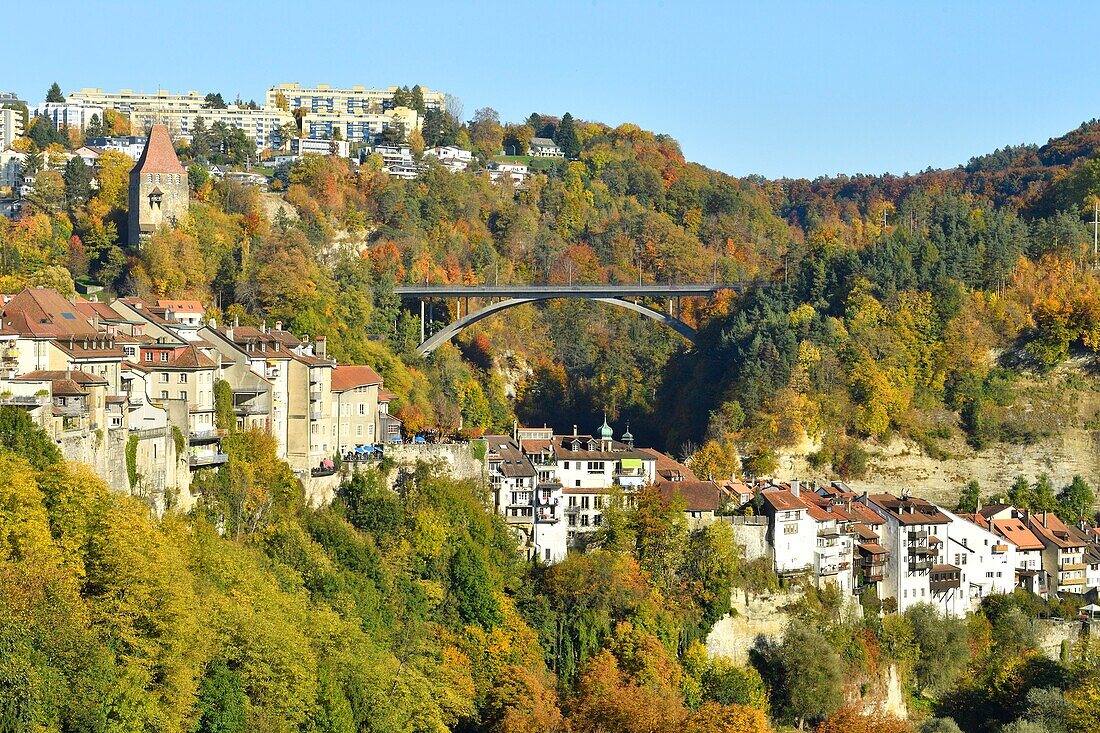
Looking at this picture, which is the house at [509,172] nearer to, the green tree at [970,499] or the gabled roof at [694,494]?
the green tree at [970,499]

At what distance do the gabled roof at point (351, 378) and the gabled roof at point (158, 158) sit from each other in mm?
27729

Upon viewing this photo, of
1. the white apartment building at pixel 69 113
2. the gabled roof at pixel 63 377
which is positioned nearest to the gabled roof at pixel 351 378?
the gabled roof at pixel 63 377

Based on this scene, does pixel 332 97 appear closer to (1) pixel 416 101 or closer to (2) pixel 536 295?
(1) pixel 416 101

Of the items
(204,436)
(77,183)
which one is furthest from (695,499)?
(77,183)

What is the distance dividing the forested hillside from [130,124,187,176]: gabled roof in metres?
2.68

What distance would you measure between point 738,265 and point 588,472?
191ft

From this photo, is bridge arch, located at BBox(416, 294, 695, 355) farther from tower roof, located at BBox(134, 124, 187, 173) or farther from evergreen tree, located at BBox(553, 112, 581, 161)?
evergreen tree, located at BBox(553, 112, 581, 161)

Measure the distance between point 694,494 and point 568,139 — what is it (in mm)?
79224

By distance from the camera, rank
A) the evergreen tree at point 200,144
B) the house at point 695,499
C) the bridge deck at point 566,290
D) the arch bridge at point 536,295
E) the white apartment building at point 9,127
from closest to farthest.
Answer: the house at point 695,499
the arch bridge at point 536,295
the bridge deck at point 566,290
the evergreen tree at point 200,144
the white apartment building at point 9,127

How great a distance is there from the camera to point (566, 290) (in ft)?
351

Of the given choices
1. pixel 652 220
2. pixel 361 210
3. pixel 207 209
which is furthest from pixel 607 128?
pixel 207 209

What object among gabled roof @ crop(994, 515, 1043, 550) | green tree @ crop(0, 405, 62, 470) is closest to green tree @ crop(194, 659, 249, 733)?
green tree @ crop(0, 405, 62, 470)

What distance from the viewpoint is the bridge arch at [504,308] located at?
104 meters

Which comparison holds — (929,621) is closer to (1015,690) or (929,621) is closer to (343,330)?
(1015,690)
